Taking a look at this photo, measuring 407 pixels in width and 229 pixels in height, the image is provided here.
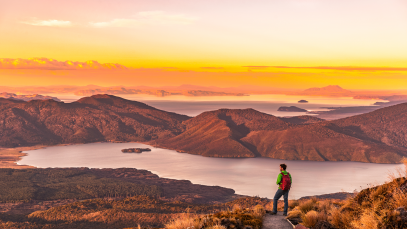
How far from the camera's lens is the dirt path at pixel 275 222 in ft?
54.6

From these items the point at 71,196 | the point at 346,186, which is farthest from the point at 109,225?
the point at 346,186

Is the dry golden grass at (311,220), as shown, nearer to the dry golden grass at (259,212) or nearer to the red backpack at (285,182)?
the dry golden grass at (259,212)

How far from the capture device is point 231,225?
1568 centimetres

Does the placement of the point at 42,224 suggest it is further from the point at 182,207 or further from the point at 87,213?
the point at 182,207

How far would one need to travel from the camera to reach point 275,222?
1755 cm

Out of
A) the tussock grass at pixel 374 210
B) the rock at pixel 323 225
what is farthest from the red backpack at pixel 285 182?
the rock at pixel 323 225

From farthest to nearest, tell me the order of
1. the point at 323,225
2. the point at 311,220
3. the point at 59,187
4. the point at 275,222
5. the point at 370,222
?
the point at 59,187 < the point at 275,222 < the point at 311,220 < the point at 323,225 < the point at 370,222

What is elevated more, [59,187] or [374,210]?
[374,210]

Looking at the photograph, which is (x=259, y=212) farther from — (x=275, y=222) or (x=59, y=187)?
(x=59, y=187)

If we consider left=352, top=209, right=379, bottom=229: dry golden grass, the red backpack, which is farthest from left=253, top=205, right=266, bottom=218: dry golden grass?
left=352, top=209, right=379, bottom=229: dry golden grass

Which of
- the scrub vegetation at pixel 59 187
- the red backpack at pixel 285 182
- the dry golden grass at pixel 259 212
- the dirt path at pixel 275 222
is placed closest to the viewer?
the dirt path at pixel 275 222

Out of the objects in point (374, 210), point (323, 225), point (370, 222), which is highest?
point (374, 210)

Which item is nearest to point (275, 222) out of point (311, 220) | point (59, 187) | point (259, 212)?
point (259, 212)

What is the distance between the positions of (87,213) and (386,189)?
324 feet
